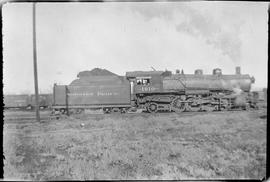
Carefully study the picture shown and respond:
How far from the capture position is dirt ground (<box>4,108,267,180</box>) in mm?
5297

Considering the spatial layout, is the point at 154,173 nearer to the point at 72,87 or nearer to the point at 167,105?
the point at 167,105

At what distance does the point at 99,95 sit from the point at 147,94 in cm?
298

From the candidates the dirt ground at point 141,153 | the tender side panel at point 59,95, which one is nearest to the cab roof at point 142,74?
the tender side panel at point 59,95

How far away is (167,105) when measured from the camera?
1323cm

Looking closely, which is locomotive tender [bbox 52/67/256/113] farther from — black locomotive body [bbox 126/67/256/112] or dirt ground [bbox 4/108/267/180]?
dirt ground [bbox 4/108/267/180]

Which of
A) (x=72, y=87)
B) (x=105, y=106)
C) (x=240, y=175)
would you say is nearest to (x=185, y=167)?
(x=240, y=175)

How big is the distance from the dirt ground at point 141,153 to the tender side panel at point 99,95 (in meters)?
5.32

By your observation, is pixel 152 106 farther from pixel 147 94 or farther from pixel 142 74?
pixel 142 74

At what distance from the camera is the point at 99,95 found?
1396cm

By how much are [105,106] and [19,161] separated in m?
7.88

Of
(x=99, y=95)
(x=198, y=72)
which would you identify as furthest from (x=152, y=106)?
(x=198, y=72)

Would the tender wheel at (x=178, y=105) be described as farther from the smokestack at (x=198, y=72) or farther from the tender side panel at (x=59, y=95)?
the tender side panel at (x=59, y=95)

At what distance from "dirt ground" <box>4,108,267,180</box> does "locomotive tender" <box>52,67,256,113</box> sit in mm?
4972

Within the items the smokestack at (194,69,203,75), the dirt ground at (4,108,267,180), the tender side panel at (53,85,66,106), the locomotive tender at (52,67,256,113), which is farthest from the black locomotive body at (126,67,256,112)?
the dirt ground at (4,108,267,180)
